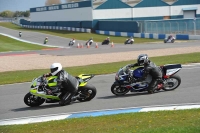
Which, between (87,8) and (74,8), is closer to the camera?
(87,8)

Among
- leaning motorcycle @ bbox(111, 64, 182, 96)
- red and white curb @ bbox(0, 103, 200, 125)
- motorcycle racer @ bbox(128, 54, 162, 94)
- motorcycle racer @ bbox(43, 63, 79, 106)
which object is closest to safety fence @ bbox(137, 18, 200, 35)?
leaning motorcycle @ bbox(111, 64, 182, 96)

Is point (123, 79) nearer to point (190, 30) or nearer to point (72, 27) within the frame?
point (190, 30)

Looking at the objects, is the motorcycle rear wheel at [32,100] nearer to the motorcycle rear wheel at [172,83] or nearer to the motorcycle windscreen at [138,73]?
the motorcycle windscreen at [138,73]

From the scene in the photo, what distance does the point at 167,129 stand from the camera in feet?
23.1

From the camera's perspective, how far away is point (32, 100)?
41.1 feet

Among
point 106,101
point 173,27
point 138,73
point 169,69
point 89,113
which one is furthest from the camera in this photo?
point 173,27

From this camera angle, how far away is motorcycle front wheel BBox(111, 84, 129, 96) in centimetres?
1333

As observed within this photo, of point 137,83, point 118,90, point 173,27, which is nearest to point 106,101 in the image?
point 118,90

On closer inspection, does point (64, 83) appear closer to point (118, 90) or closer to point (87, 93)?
point (87, 93)

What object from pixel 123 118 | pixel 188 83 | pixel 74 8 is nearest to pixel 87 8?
pixel 74 8

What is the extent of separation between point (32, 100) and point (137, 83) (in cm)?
341

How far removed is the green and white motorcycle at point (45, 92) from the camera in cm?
1216

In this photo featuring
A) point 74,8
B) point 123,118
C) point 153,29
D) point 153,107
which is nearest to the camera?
point 123,118

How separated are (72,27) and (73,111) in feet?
223
